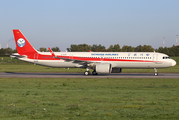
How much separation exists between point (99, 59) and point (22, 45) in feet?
47.4

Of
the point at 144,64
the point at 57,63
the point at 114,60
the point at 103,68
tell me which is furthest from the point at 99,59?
the point at 144,64

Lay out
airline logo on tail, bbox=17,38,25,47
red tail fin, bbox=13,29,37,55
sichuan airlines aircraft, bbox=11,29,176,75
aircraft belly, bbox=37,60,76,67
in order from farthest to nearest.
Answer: airline logo on tail, bbox=17,38,25,47 → red tail fin, bbox=13,29,37,55 → aircraft belly, bbox=37,60,76,67 → sichuan airlines aircraft, bbox=11,29,176,75

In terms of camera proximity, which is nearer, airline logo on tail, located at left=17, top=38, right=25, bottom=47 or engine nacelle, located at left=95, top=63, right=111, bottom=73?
engine nacelle, located at left=95, top=63, right=111, bottom=73

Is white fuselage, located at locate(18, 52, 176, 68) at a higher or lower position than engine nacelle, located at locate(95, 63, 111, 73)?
higher

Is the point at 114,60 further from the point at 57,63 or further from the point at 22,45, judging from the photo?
the point at 22,45

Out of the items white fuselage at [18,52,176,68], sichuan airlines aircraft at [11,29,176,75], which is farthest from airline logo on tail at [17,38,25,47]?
white fuselage at [18,52,176,68]

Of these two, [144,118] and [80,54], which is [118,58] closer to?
[80,54]

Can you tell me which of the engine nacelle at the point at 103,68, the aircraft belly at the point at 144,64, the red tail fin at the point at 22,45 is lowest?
the engine nacelle at the point at 103,68

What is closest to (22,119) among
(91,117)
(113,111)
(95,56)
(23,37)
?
(91,117)

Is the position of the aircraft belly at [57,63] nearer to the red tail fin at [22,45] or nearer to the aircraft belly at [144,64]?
the red tail fin at [22,45]

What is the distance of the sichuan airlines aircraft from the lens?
37312mm

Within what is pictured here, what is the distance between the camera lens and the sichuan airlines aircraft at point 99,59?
37.3m

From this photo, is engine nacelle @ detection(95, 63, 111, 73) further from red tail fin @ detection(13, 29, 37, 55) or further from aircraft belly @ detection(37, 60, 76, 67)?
red tail fin @ detection(13, 29, 37, 55)

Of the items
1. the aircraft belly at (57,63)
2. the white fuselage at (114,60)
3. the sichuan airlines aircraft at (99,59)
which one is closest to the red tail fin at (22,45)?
the sichuan airlines aircraft at (99,59)
